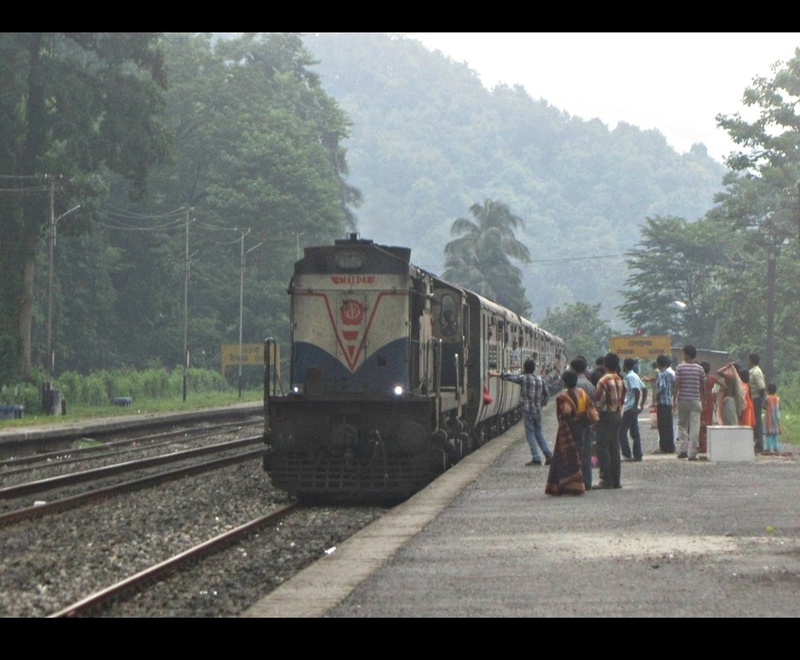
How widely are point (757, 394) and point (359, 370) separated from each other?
876 centimetres

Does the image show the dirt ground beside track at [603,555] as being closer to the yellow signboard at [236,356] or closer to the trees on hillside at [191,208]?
the trees on hillside at [191,208]

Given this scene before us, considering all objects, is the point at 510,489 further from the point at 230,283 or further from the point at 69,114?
the point at 230,283

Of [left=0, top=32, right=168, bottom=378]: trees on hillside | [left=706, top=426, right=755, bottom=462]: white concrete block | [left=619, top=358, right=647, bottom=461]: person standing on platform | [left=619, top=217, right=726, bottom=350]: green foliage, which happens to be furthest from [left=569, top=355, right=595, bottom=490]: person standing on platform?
[left=619, top=217, right=726, bottom=350]: green foliage

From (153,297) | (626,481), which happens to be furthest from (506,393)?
(153,297)

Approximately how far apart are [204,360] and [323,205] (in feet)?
38.7

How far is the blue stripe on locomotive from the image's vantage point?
17922mm

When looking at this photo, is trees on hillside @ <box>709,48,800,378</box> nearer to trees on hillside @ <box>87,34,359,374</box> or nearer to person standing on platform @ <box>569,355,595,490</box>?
trees on hillside @ <box>87,34,359,374</box>

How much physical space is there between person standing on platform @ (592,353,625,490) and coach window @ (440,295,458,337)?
4393mm

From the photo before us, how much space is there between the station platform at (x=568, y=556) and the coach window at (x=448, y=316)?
362cm

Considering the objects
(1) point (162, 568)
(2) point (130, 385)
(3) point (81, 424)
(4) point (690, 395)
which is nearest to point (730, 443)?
(4) point (690, 395)

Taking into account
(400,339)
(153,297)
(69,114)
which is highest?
(69,114)

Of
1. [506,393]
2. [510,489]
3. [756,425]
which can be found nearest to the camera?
[510,489]
